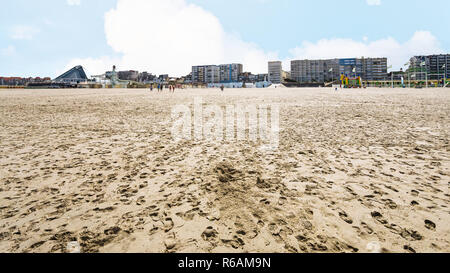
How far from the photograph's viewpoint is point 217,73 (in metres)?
169

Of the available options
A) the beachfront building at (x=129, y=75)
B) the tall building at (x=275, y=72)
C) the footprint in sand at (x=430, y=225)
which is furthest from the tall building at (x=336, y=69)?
the footprint in sand at (x=430, y=225)

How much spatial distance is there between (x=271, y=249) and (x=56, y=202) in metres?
2.94

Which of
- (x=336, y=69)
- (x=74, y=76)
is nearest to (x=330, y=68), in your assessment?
(x=336, y=69)

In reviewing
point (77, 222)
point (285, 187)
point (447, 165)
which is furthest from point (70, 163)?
point (447, 165)

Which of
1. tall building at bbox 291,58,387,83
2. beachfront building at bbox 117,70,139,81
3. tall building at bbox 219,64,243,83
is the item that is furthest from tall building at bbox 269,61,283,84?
beachfront building at bbox 117,70,139,81

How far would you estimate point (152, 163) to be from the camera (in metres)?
4.72

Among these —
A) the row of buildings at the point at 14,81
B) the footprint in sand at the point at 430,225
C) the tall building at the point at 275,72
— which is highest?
the tall building at the point at 275,72

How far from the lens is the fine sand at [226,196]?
7.61ft

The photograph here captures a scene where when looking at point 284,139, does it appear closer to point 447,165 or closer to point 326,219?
point 447,165

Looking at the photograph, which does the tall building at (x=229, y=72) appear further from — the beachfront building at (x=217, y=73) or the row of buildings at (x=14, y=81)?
the row of buildings at (x=14, y=81)

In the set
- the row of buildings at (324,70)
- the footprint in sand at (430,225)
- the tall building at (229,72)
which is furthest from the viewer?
the tall building at (229,72)

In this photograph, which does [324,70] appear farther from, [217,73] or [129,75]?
[129,75]

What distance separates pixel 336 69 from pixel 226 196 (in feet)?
571

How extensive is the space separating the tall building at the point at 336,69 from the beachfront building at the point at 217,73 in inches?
1576
